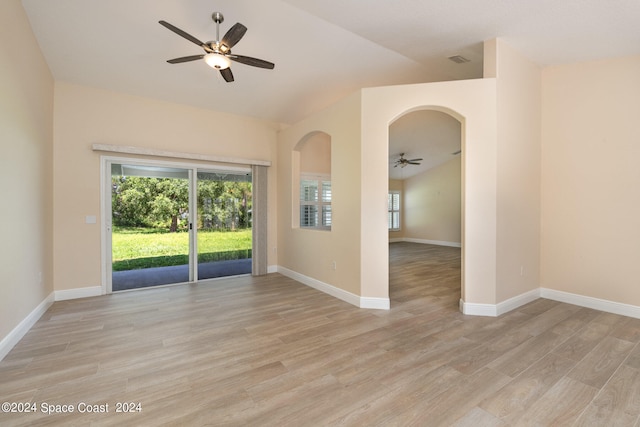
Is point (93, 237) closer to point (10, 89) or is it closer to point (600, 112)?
point (10, 89)

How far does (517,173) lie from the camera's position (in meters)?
3.54

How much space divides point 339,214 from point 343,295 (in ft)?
3.85

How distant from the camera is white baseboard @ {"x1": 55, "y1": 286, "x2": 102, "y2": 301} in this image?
3.93m

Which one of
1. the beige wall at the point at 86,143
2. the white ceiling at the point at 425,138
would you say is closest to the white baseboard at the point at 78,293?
the beige wall at the point at 86,143

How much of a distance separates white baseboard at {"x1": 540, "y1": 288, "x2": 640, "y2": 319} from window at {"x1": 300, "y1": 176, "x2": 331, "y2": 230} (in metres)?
3.96

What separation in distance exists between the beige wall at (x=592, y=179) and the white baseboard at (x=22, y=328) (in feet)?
20.6

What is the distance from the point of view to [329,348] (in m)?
2.54

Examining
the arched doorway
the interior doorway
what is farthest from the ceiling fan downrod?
the arched doorway

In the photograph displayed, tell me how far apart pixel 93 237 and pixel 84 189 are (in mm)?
737

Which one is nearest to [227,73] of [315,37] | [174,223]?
[315,37]

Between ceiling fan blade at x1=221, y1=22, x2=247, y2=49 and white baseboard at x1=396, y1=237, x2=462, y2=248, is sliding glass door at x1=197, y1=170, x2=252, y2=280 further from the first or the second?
white baseboard at x1=396, y1=237, x2=462, y2=248

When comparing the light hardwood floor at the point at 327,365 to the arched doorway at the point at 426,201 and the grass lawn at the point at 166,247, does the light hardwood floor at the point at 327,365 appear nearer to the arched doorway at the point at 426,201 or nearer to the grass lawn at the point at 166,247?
the grass lawn at the point at 166,247

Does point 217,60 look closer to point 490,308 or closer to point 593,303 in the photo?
point 490,308

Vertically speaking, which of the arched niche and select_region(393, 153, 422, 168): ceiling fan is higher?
select_region(393, 153, 422, 168): ceiling fan
